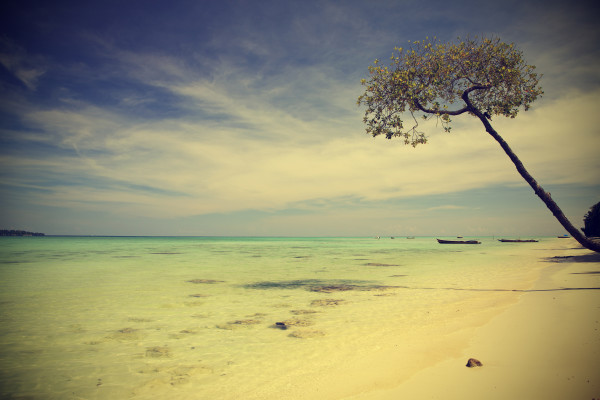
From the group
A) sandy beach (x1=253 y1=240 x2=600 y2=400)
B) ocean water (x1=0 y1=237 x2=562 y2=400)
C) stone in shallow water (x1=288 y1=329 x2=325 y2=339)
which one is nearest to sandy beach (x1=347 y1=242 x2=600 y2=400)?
sandy beach (x1=253 y1=240 x2=600 y2=400)

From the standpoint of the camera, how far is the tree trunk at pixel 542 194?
11645 millimetres

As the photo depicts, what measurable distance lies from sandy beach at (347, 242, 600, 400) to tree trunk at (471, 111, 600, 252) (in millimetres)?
4193

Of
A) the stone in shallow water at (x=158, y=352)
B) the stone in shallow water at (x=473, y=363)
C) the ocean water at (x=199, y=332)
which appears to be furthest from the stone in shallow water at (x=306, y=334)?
the stone in shallow water at (x=473, y=363)

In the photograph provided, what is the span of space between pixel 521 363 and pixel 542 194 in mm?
9344

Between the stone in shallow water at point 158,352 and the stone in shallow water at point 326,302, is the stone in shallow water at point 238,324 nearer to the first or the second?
the stone in shallow water at point 158,352

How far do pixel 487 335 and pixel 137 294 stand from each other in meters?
14.0

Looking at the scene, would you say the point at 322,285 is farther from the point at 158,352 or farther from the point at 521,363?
the point at 521,363

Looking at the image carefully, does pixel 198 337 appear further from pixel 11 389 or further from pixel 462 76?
pixel 462 76

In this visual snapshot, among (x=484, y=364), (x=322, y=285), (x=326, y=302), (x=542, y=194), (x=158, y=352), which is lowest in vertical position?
(x=322, y=285)

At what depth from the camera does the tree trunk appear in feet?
38.2

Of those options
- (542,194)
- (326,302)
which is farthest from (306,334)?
(542,194)

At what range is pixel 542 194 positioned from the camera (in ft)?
39.2

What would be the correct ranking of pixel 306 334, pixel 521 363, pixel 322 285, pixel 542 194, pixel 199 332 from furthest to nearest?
pixel 322 285 → pixel 542 194 → pixel 199 332 → pixel 306 334 → pixel 521 363

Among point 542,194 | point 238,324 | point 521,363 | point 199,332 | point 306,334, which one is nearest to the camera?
point 521,363
